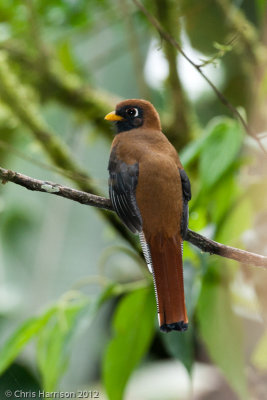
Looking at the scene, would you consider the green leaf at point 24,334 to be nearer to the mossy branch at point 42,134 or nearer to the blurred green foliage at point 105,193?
the blurred green foliage at point 105,193

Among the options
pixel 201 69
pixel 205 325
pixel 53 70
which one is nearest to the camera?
pixel 201 69

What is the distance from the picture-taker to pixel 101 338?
1912 mm

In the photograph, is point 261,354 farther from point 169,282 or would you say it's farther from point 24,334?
point 169,282

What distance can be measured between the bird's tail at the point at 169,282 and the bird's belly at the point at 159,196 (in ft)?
0.10

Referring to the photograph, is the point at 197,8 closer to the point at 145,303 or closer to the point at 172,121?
the point at 172,121

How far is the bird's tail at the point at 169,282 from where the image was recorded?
1.79 ft

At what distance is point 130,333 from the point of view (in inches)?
47.8

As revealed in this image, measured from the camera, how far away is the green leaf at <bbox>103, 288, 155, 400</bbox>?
1.19 meters

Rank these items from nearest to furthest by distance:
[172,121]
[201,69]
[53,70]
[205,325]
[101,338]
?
[201,69] → [205,325] → [172,121] → [53,70] → [101,338]

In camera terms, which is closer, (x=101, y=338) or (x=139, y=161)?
(x=139, y=161)

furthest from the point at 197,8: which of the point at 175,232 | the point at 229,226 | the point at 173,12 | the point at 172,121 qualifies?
the point at 175,232

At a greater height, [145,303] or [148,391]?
[145,303]

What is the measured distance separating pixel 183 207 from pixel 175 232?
5 centimetres

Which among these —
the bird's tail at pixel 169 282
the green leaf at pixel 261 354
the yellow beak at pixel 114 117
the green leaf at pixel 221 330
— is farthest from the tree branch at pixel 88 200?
the green leaf at pixel 261 354
